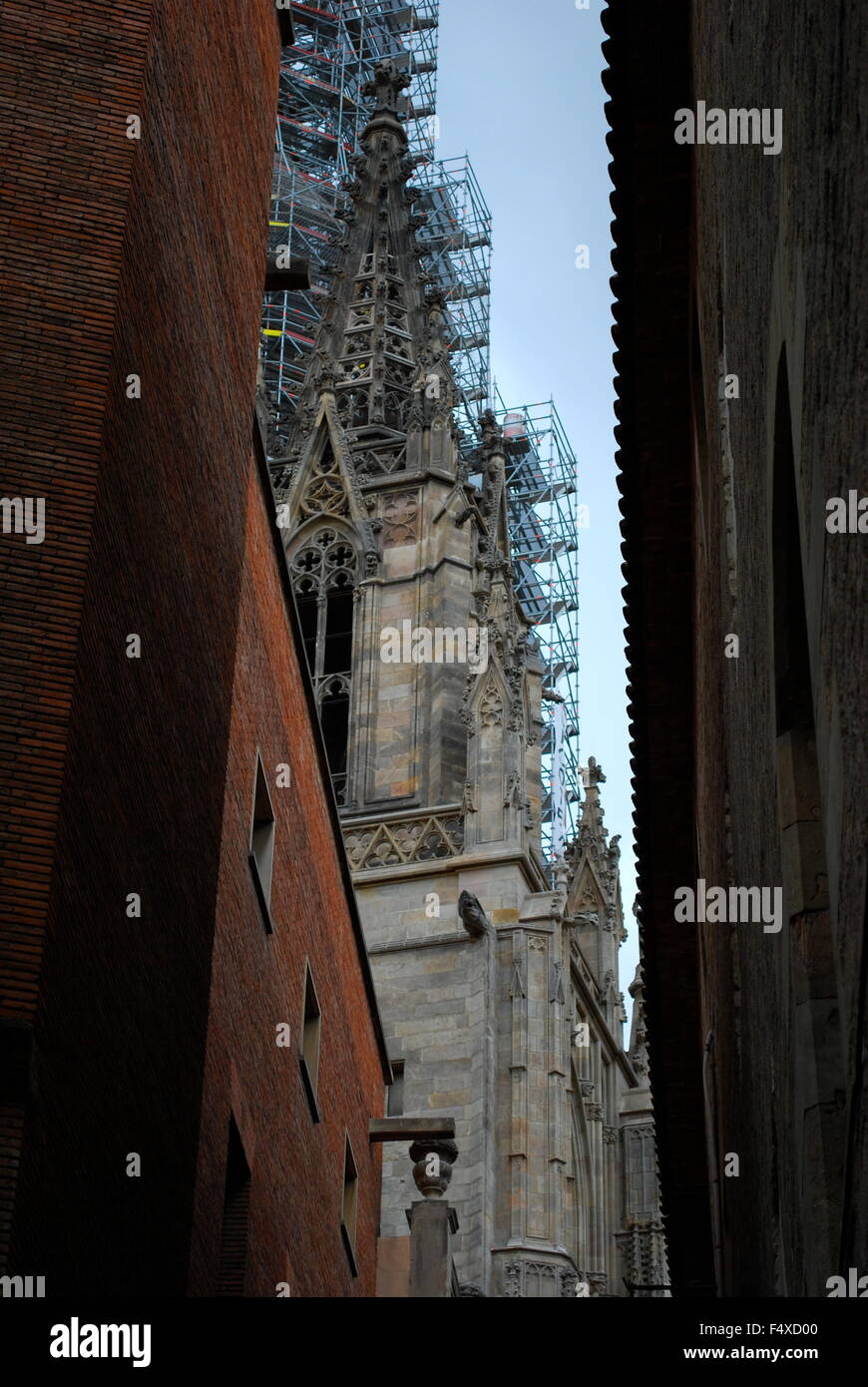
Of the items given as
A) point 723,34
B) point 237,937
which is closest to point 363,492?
point 237,937

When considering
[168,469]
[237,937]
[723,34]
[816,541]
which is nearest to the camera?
[816,541]

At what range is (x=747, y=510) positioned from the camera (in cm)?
868

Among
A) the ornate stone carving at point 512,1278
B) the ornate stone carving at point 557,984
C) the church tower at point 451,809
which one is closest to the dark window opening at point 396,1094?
the church tower at point 451,809

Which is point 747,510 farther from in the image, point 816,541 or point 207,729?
point 207,729

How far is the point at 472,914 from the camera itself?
3641 centimetres

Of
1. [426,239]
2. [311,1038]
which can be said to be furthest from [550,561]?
[311,1038]

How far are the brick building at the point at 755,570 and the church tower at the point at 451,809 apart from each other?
683 inches

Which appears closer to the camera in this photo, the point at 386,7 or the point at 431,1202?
the point at 431,1202

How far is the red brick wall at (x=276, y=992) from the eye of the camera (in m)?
14.4

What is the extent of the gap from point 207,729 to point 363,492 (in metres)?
32.8

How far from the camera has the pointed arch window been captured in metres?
44.0

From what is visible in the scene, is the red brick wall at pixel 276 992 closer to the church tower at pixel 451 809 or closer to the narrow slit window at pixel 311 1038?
the narrow slit window at pixel 311 1038

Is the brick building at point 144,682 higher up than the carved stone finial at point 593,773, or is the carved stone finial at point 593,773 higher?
the carved stone finial at point 593,773

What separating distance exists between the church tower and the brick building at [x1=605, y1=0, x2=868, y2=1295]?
17.3 m
